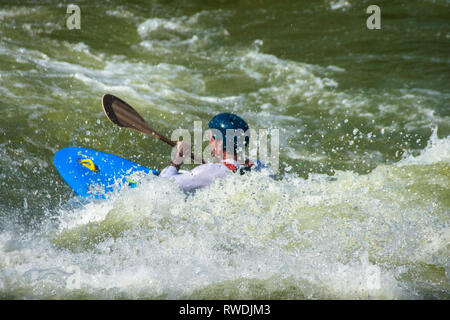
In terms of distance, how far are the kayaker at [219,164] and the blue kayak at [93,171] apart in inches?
25.4

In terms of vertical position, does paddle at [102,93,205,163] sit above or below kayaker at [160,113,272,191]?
above

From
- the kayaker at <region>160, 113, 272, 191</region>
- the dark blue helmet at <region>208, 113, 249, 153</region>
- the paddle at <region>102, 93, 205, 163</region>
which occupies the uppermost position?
the paddle at <region>102, 93, 205, 163</region>

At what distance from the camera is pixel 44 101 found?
578 cm

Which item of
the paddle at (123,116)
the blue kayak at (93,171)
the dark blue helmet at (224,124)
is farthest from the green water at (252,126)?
the paddle at (123,116)

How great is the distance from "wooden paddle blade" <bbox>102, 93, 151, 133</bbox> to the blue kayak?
0.32m

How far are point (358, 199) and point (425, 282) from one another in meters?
0.81

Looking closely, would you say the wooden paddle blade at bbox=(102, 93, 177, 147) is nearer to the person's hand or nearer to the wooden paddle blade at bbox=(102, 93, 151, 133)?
the wooden paddle blade at bbox=(102, 93, 151, 133)

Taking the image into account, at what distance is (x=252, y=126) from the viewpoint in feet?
20.4

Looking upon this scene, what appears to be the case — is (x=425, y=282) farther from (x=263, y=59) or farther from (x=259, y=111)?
(x=263, y=59)

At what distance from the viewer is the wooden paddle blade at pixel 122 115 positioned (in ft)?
14.7

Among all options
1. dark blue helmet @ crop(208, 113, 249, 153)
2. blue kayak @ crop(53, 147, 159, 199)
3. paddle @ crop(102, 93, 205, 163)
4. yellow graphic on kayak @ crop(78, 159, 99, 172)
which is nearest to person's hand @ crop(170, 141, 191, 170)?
blue kayak @ crop(53, 147, 159, 199)

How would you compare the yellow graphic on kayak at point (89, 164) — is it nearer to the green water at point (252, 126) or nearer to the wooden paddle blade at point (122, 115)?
the green water at point (252, 126)

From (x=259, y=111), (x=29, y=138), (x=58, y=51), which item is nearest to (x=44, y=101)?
(x=29, y=138)

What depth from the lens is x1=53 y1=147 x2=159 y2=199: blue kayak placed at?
417 centimetres
